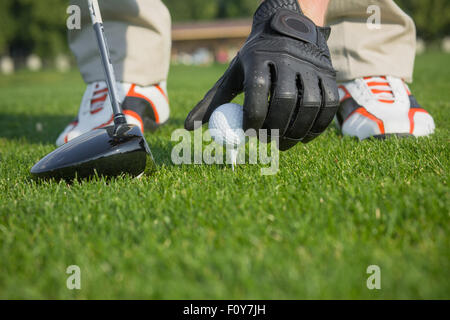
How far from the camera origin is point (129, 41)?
315 centimetres

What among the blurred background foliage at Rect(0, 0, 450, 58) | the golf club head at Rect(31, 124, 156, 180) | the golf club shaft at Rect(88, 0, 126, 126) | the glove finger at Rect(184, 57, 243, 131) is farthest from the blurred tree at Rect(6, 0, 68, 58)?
the glove finger at Rect(184, 57, 243, 131)

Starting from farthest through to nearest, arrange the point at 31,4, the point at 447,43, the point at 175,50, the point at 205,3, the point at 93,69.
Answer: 1. the point at 205,3
2. the point at 175,50
3. the point at 447,43
4. the point at 31,4
5. the point at 93,69

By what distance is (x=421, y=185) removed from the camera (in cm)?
152

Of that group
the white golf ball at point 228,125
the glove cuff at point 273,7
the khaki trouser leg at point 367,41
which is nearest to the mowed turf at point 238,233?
the white golf ball at point 228,125

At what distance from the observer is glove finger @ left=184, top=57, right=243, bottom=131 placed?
184 cm

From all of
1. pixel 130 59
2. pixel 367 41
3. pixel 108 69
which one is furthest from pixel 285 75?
pixel 130 59

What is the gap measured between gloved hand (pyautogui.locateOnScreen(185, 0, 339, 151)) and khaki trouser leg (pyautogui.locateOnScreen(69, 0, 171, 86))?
152 cm

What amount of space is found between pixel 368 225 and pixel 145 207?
2.76 ft

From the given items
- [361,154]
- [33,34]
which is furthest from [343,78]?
[33,34]

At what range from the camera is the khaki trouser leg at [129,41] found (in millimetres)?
3064

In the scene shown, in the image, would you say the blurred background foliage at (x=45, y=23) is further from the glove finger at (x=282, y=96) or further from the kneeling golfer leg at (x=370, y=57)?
the glove finger at (x=282, y=96)

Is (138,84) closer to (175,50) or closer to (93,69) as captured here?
(93,69)

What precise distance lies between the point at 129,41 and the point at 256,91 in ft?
6.45

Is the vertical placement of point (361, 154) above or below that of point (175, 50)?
below
